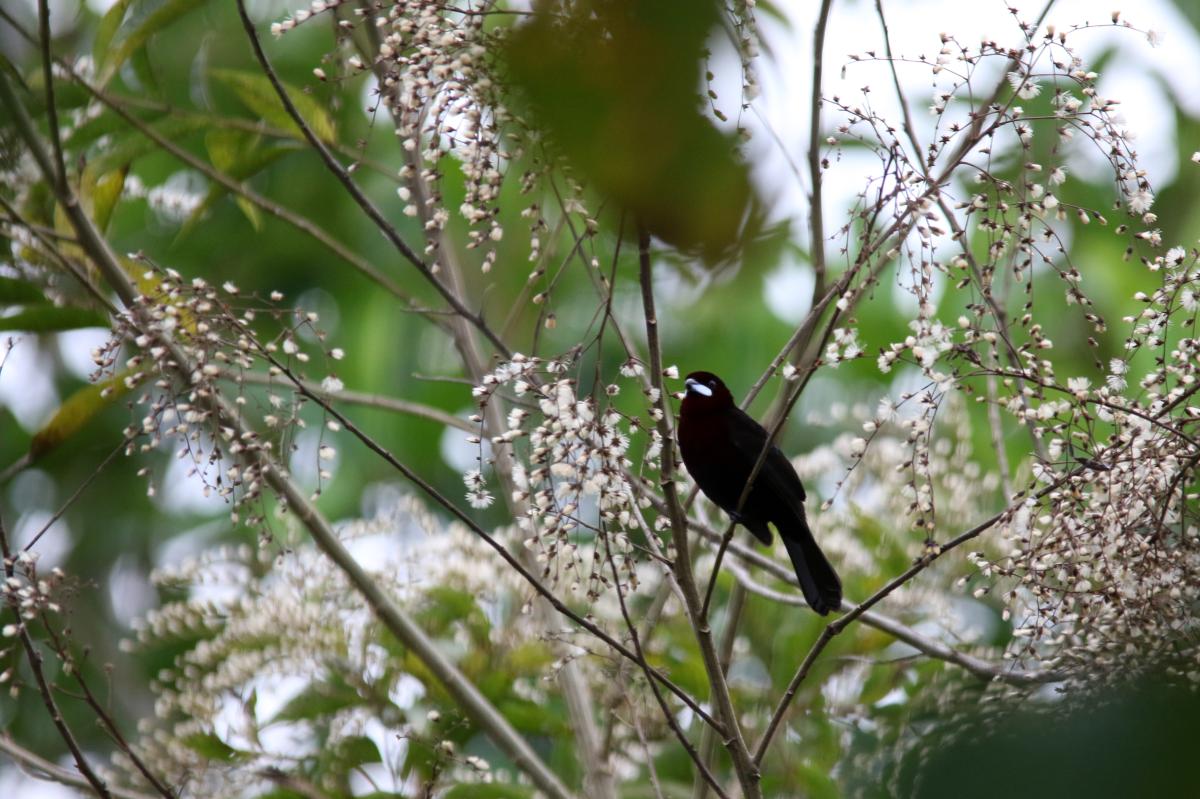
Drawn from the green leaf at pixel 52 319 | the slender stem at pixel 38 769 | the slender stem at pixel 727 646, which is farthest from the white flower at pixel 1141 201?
the slender stem at pixel 38 769

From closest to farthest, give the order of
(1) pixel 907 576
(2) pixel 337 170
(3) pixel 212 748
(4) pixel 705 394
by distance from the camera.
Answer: (1) pixel 907 576
(2) pixel 337 170
(4) pixel 705 394
(3) pixel 212 748

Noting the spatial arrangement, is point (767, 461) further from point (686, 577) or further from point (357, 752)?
point (357, 752)

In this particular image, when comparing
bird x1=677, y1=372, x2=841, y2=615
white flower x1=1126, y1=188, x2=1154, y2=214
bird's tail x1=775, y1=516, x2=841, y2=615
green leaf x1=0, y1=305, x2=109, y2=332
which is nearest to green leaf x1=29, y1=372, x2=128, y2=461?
green leaf x1=0, y1=305, x2=109, y2=332

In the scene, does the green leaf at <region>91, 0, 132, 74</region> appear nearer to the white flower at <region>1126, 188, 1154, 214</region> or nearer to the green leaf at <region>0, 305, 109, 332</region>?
the green leaf at <region>0, 305, 109, 332</region>

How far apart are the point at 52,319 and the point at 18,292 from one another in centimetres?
13

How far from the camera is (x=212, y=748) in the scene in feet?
11.7

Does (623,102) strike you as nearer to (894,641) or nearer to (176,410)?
(176,410)

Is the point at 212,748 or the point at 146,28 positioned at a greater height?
the point at 146,28

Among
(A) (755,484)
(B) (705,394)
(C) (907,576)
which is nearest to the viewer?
(C) (907,576)

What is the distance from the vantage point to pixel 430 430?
7.30 metres

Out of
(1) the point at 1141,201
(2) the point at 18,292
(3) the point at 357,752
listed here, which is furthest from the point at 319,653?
(1) the point at 1141,201

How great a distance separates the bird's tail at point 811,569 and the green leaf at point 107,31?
1.95 metres

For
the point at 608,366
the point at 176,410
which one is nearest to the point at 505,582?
the point at 176,410

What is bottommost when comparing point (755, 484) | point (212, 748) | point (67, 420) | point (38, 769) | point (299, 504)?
point (38, 769)
